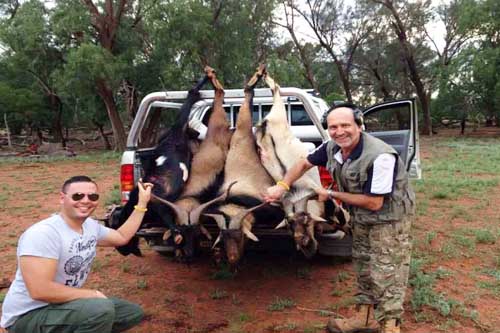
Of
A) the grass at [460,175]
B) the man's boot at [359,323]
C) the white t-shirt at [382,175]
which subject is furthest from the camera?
the grass at [460,175]

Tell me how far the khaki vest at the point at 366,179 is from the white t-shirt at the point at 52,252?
1.80 meters

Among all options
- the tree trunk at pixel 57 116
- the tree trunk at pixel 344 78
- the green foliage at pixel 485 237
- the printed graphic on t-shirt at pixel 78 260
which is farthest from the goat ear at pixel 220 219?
the tree trunk at pixel 344 78

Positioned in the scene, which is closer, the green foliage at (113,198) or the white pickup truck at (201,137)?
the white pickup truck at (201,137)

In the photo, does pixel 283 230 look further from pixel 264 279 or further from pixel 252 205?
pixel 264 279

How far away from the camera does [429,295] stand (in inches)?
160

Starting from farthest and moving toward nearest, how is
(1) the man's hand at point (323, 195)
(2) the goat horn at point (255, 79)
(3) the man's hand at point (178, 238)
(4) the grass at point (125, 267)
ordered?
1. (4) the grass at point (125, 267)
2. (2) the goat horn at point (255, 79)
3. (3) the man's hand at point (178, 238)
4. (1) the man's hand at point (323, 195)

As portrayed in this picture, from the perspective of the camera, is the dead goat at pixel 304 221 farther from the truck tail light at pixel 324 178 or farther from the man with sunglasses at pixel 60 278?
the man with sunglasses at pixel 60 278

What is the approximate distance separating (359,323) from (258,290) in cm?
119

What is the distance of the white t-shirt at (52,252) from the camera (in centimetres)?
253

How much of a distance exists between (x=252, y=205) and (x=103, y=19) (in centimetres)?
1821

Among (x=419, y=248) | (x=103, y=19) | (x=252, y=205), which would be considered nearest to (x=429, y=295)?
(x=419, y=248)

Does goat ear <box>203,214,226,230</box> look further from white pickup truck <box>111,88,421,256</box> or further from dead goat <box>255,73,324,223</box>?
dead goat <box>255,73,324,223</box>

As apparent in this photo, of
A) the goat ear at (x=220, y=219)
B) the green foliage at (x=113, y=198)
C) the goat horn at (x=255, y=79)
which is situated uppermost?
the goat horn at (x=255, y=79)

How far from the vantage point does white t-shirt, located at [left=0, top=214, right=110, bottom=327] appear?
2.53 meters
